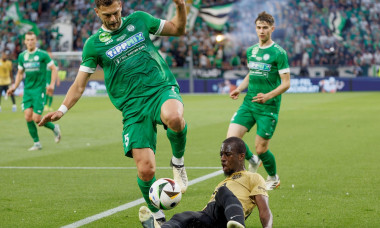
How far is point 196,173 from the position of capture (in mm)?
10680

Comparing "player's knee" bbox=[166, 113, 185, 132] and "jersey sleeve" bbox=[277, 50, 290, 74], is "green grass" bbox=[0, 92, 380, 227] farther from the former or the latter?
"jersey sleeve" bbox=[277, 50, 290, 74]

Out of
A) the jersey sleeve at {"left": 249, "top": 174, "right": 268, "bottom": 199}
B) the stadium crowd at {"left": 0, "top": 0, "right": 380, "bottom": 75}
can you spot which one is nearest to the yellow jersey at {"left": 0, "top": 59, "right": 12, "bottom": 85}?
the stadium crowd at {"left": 0, "top": 0, "right": 380, "bottom": 75}

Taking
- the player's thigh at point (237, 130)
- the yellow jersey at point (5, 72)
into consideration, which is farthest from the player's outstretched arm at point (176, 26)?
the yellow jersey at point (5, 72)

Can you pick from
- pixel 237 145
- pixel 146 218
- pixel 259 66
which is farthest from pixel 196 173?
pixel 237 145

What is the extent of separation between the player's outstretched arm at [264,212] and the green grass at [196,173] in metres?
1.23

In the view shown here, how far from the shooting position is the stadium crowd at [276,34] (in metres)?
41.1

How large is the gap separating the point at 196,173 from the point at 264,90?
6.98 feet

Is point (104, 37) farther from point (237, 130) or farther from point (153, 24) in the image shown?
point (237, 130)

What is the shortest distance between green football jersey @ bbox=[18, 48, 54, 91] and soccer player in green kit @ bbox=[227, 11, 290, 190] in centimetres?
671

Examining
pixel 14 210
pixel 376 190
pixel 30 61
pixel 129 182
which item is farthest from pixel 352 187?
pixel 30 61

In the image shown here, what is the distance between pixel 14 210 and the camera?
7730 mm

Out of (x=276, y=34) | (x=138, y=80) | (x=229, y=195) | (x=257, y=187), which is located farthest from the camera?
(x=276, y=34)

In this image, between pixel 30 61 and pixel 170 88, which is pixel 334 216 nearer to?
pixel 170 88

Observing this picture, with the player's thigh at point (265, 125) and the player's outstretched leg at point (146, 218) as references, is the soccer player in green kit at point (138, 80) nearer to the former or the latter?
the player's outstretched leg at point (146, 218)
